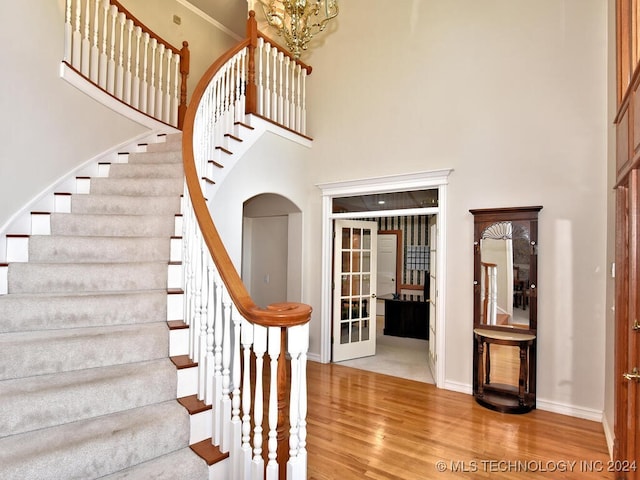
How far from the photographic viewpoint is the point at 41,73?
9.75 feet

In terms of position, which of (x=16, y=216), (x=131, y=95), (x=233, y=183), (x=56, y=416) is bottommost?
(x=56, y=416)

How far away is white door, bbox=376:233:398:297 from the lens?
28.2 ft

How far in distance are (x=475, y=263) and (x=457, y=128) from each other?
1.56 m

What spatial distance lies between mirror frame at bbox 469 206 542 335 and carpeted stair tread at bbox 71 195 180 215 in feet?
10.1

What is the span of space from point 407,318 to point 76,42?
6.51 metres

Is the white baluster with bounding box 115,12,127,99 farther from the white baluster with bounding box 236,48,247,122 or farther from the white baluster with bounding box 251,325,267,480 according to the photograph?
the white baluster with bounding box 251,325,267,480

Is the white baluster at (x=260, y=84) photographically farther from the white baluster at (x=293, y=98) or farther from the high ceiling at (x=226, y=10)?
the high ceiling at (x=226, y=10)

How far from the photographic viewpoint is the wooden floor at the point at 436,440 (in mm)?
2381

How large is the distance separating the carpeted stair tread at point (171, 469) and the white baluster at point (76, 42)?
12.1ft

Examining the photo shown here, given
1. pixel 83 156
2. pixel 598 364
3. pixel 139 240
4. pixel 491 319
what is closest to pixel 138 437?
pixel 139 240

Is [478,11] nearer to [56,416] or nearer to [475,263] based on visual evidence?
[475,263]

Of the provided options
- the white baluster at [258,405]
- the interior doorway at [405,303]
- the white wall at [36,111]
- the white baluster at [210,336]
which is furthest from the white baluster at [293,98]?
the white baluster at [258,405]

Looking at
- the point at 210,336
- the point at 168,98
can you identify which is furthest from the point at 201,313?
the point at 168,98

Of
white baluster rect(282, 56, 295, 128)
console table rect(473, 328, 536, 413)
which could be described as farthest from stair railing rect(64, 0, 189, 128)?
console table rect(473, 328, 536, 413)
